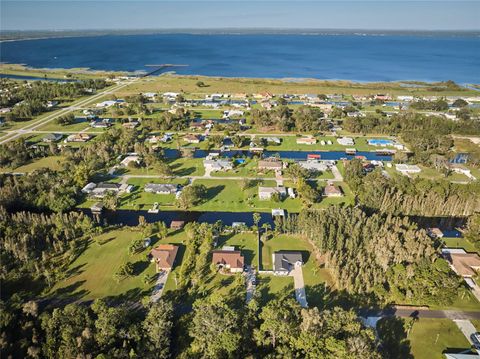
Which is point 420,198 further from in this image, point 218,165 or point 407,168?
point 218,165

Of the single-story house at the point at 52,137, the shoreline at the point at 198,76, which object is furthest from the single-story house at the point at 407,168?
the shoreline at the point at 198,76

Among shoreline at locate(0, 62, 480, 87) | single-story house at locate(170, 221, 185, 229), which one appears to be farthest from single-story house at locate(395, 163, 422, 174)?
shoreline at locate(0, 62, 480, 87)

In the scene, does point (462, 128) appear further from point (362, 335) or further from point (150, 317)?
point (150, 317)

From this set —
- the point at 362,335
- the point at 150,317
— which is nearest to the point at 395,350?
the point at 362,335

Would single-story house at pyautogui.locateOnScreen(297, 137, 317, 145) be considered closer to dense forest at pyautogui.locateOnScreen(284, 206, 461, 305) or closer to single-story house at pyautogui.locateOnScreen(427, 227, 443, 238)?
dense forest at pyautogui.locateOnScreen(284, 206, 461, 305)

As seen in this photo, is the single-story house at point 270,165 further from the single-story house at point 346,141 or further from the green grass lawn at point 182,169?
the single-story house at point 346,141

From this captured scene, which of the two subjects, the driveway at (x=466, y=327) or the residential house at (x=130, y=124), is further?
the residential house at (x=130, y=124)

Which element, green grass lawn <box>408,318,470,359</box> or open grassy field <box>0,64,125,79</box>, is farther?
open grassy field <box>0,64,125,79</box>
